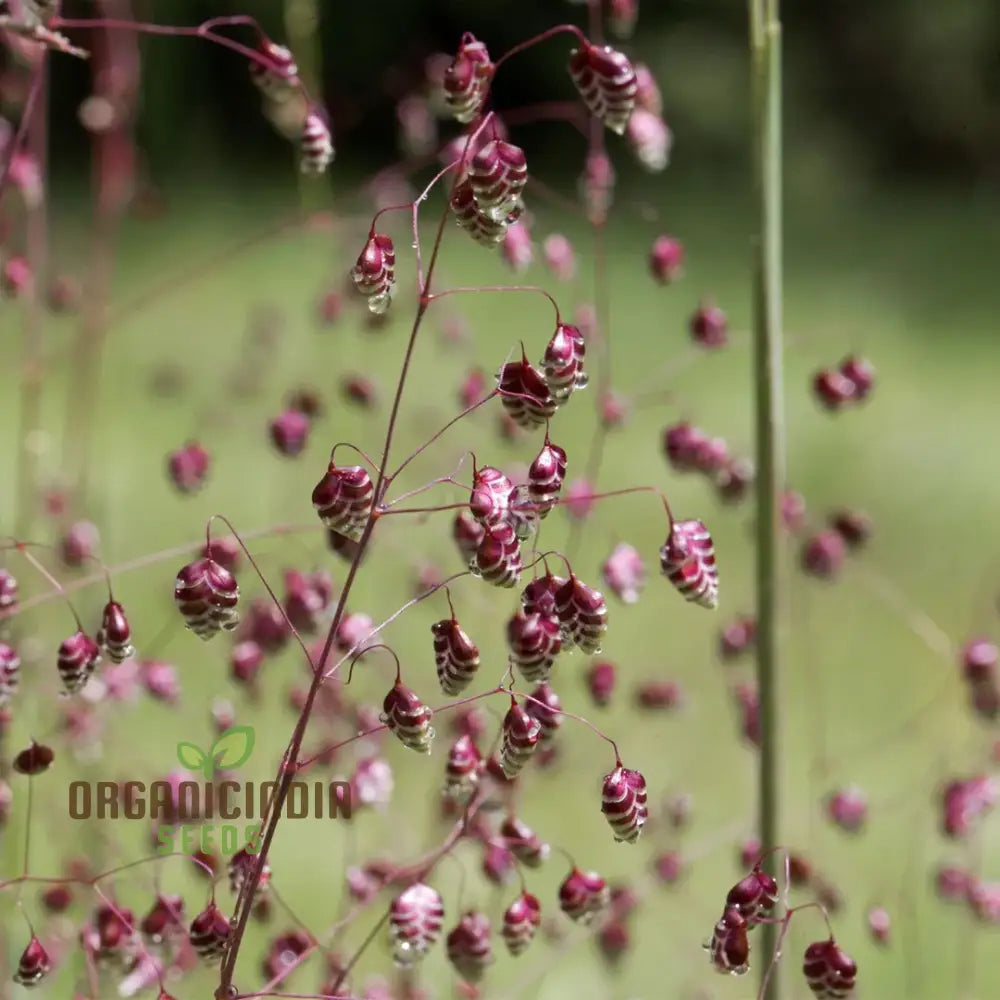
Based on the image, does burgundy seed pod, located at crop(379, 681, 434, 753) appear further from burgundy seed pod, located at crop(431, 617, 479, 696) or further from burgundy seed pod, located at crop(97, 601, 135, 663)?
burgundy seed pod, located at crop(97, 601, 135, 663)

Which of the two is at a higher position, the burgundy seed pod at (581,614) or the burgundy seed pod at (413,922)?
the burgundy seed pod at (581,614)

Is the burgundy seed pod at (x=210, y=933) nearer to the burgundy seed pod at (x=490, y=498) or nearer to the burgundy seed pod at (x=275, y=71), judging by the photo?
the burgundy seed pod at (x=490, y=498)

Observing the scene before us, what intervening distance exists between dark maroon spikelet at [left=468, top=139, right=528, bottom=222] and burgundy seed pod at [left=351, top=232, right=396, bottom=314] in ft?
0.16

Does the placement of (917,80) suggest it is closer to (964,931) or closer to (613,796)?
(964,931)

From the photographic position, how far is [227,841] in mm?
1177

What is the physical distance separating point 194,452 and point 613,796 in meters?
0.57

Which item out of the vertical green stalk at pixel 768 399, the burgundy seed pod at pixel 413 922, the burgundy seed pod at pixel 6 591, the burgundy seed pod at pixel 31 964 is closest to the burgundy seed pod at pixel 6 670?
the burgundy seed pod at pixel 6 591

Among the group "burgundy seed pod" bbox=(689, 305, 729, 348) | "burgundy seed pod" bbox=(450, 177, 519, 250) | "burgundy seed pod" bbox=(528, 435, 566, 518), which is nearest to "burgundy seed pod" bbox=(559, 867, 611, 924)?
"burgundy seed pod" bbox=(528, 435, 566, 518)

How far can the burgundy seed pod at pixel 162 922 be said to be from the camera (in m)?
0.90

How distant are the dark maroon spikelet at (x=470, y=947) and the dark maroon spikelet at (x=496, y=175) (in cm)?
37

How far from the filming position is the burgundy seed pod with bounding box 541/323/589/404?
72cm

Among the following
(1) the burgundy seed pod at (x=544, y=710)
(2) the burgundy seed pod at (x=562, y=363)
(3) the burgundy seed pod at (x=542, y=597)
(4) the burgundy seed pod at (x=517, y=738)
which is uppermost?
(2) the burgundy seed pod at (x=562, y=363)

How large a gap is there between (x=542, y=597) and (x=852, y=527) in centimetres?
60

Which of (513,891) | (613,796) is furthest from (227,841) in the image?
(513,891)
